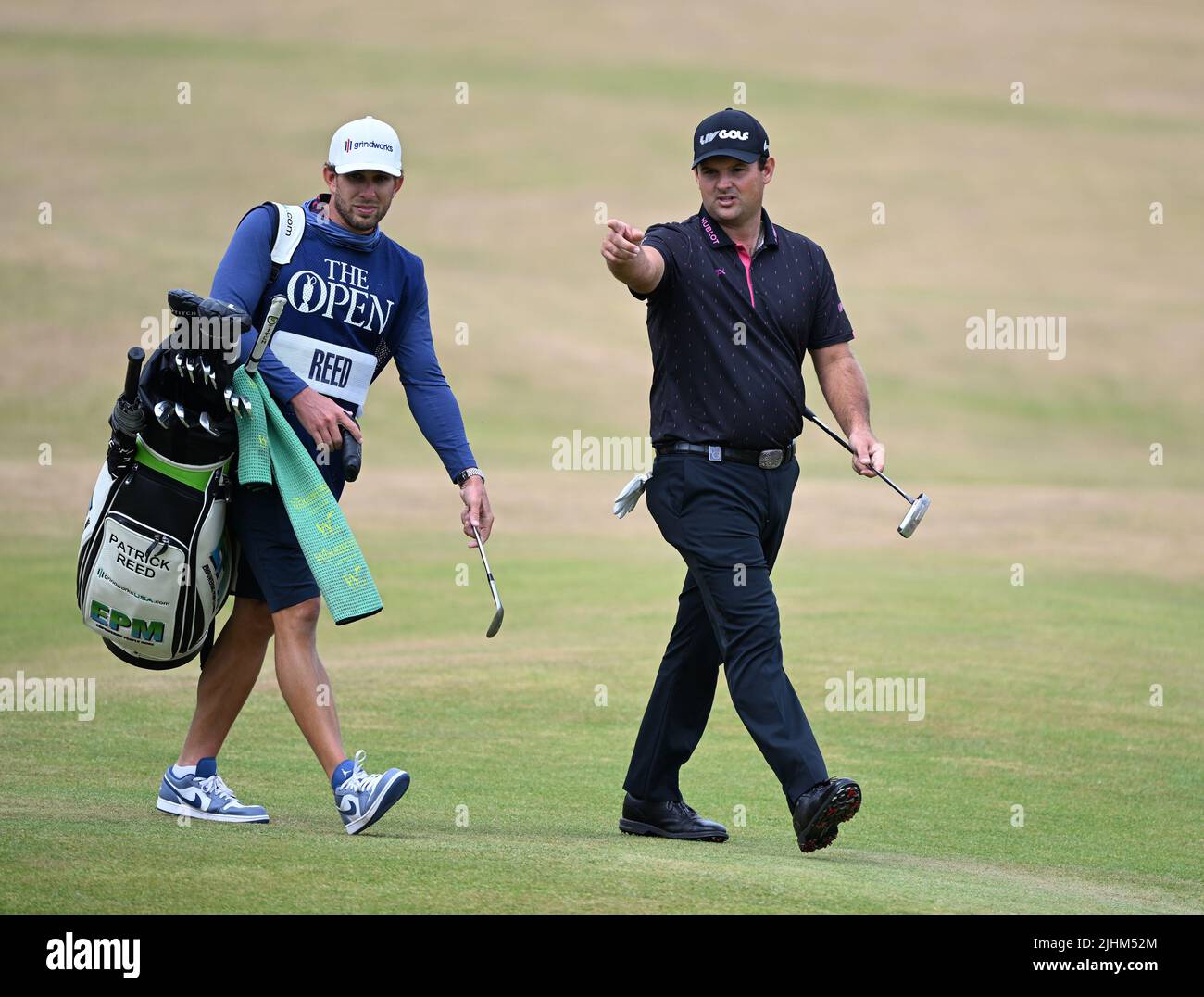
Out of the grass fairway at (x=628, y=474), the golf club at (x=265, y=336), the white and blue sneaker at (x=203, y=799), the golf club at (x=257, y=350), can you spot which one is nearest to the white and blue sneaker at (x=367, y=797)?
the grass fairway at (x=628, y=474)

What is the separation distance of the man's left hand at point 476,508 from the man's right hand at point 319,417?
55 cm

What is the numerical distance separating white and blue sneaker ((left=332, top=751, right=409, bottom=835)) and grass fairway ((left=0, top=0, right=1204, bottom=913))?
0.45ft

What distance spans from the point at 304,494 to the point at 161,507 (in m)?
0.48

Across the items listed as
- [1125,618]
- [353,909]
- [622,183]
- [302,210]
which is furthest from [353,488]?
[622,183]

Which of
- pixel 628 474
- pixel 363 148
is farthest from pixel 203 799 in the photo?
pixel 628 474

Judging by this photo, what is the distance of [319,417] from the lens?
6.27 metres

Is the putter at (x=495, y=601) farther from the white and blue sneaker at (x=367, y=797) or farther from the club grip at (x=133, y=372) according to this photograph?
the club grip at (x=133, y=372)

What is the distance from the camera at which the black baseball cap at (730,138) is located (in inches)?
257

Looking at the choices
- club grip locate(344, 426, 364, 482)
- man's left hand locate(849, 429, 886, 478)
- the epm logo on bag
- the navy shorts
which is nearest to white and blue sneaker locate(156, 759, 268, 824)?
the epm logo on bag

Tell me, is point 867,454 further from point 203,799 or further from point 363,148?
point 203,799

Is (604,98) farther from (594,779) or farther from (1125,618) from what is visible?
(594,779)

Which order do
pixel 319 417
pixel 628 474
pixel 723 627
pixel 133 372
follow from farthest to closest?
pixel 628 474 → pixel 723 627 → pixel 319 417 → pixel 133 372
